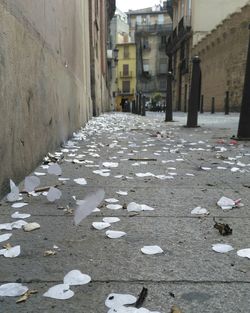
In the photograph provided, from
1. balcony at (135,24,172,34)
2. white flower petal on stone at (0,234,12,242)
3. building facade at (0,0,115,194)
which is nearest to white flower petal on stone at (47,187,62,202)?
building facade at (0,0,115,194)

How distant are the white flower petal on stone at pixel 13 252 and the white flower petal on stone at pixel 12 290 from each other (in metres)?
0.28

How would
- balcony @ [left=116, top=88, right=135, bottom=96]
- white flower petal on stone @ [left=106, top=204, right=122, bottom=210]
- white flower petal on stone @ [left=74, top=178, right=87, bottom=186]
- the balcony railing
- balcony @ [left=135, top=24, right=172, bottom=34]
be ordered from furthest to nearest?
1. balcony @ [left=116, top=88, right=135, bottom=96]
2. the balcony railing
3. balcony @ [left=135, top=24, right=172, bottom=34]
4. white flower petal on stone @ [left=74, top=178, right=87, bottom=186]
5. white flower petal on stone @ [left=106, top=204, right=122, bottom=210]

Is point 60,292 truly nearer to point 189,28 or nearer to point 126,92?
point 189,28

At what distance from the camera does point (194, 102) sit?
29.8 feet

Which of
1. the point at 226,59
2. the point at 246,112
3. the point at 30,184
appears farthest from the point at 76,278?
the point at 226,59

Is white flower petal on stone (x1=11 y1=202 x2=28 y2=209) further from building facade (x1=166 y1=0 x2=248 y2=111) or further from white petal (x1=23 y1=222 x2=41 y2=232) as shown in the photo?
building facade (x1=166 y1=0 x2=248 y2=111)

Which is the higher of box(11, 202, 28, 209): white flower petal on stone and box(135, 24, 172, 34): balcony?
box(135, 24, 172, 34): balcony

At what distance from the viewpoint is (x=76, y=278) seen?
1.44 metres

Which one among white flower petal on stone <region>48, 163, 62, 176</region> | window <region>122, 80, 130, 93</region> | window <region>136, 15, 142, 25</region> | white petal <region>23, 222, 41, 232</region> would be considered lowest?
window <region>122, 80, 130, 93</region>

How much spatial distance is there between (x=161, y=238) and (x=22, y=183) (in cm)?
134

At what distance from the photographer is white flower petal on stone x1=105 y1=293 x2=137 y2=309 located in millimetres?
1262

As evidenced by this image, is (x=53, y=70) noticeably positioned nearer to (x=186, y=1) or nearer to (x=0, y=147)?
(x=0, y=147)

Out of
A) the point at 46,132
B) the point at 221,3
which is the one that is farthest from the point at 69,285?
the point at 221,3

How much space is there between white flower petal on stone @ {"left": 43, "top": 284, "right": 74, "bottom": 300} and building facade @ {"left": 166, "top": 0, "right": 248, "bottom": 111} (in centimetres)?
3177
